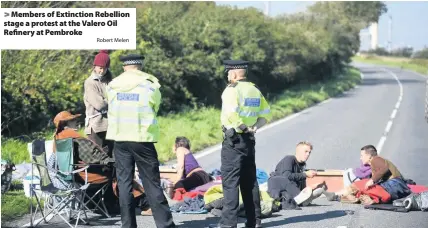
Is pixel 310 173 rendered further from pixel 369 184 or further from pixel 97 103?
pixel 97 103

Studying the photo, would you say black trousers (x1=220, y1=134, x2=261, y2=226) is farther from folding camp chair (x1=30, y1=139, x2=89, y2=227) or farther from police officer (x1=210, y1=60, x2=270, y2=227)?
folding camp chair (x1=30, y1=139, x2=89, y2=227)

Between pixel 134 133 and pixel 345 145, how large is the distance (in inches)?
519

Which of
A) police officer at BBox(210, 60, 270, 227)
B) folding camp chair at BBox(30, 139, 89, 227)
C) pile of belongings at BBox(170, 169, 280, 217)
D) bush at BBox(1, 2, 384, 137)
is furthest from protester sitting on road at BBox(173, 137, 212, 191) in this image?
bush at BBox(1, 2, 384, 137)

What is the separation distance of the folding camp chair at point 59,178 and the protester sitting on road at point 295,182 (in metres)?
2.88

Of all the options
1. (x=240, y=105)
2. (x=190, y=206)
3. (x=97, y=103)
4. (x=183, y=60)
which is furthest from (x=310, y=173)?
(x=183, y=60)

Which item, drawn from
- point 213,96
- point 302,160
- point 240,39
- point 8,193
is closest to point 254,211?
point 302,160

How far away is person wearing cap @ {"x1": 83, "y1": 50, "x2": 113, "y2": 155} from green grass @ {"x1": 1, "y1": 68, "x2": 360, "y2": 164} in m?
4.10

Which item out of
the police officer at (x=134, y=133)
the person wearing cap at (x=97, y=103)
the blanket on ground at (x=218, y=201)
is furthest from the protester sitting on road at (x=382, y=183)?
the police officer at (x=134, y=133)

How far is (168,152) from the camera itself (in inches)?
688

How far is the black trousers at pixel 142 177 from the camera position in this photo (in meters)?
9.27

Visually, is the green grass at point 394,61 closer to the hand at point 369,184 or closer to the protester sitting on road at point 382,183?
the protester sitting on road at point 382,183

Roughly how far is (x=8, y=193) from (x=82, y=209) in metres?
1.99

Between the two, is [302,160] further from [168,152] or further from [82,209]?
[168,152]

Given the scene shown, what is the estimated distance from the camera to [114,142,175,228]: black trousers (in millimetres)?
9266
